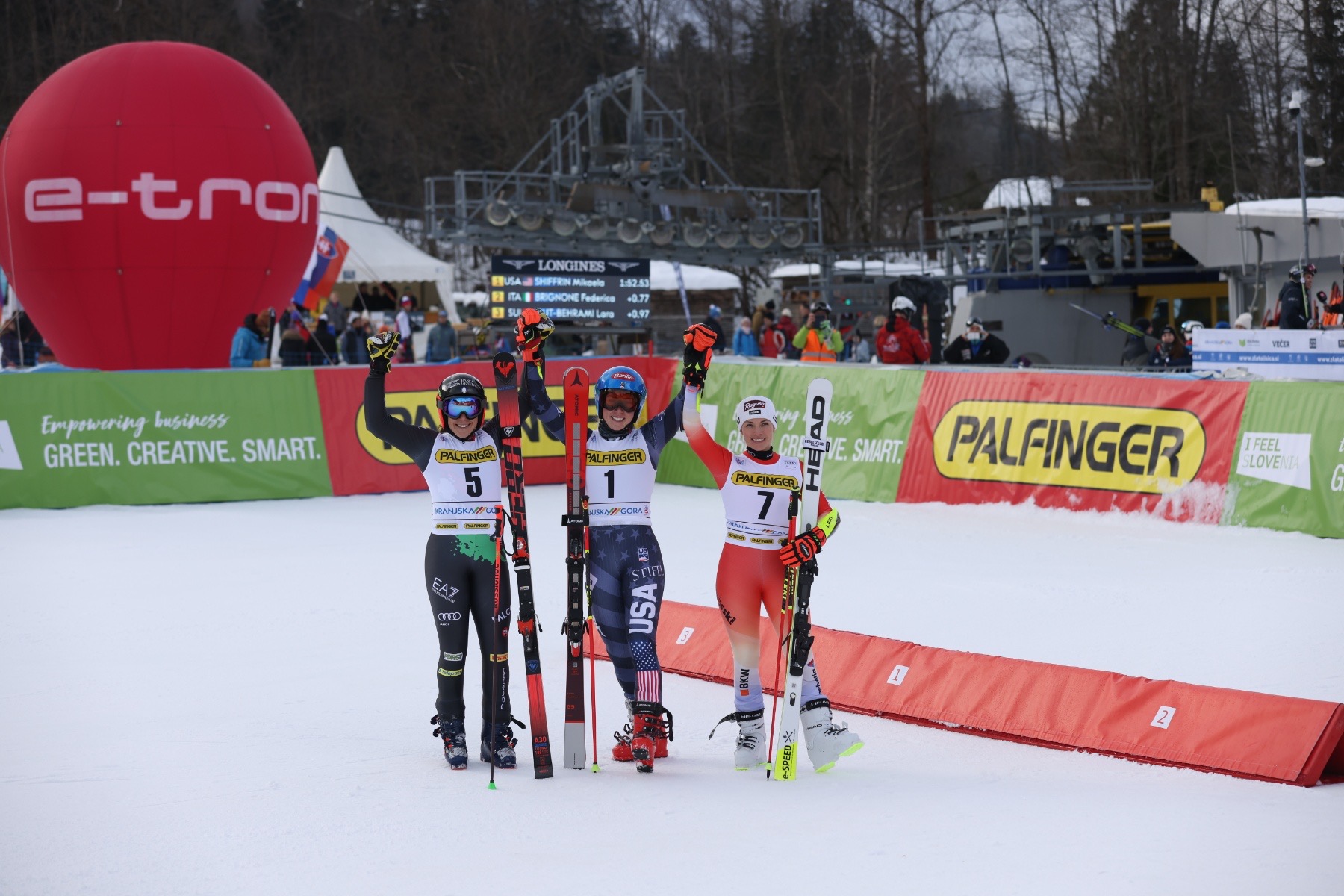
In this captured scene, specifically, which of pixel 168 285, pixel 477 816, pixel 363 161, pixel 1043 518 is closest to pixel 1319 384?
pixel 1043 518

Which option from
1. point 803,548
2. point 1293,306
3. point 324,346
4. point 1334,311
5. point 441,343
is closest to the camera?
point 803,548

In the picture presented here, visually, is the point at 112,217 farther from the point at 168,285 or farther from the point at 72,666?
the point at 72,666

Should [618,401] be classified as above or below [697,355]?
below

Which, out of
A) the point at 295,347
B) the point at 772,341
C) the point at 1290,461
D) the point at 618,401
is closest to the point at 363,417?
the point at 295,347

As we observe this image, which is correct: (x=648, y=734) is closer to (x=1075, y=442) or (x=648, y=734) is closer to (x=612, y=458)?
(x=612, y=458)

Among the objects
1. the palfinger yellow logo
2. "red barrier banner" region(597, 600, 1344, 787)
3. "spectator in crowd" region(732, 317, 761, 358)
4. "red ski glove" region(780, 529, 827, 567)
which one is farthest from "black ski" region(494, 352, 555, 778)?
"spectator in crowd" region(732, 317, 761, 358)

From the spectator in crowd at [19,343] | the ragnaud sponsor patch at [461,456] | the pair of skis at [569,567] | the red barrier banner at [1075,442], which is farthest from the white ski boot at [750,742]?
the spectator in crowd at [19,343]

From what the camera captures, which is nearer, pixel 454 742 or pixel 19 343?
pixel 454 742

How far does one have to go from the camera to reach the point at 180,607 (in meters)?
10.0

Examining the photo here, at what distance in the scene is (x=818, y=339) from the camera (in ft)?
62.5

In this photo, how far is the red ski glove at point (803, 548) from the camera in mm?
5777

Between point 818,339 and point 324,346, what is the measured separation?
7940mm

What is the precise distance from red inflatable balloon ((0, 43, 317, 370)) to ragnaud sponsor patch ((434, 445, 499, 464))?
48.5 feet

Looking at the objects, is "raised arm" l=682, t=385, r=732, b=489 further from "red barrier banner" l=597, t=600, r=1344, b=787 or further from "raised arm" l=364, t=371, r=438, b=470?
"red barrier banner" l=597, t=600, r=1344, b=787
